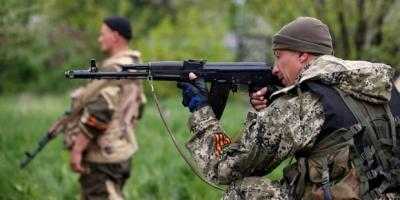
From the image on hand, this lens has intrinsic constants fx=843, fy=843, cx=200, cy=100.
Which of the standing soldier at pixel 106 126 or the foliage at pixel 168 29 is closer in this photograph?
the standing soldier at pixel 106 126

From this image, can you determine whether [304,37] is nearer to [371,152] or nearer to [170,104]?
[371,152]

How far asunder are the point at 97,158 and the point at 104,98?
486mm

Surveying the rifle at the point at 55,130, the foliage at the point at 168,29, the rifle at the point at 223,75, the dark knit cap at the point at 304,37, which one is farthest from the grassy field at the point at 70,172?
the dark knit cap at the point at 304,37

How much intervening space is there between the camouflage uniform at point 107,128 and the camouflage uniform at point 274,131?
7.56 feet

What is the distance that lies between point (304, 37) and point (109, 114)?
2.69 m

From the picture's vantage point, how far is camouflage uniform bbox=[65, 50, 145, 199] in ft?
20.6

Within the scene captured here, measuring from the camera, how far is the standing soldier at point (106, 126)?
6.28 meters

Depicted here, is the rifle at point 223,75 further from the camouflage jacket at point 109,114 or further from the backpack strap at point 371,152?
the camouflage jacket at point 109,114

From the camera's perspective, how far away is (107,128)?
639cm

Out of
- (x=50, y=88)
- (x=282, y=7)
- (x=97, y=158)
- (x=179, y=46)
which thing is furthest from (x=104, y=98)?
(x=50, y=88)

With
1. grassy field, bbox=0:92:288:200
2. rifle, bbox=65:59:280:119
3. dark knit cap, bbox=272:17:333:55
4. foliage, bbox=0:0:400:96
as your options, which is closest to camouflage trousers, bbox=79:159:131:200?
grassy field, bbox=0:92:288:200

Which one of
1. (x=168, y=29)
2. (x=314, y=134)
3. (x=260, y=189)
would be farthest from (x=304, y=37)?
(x=168, y=29)

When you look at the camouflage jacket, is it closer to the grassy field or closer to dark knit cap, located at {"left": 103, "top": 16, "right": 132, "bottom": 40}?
dark knit cap, located at {"left": 103, "top": 16, "right": 132, "bottom": 40}

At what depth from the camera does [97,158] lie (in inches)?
253
